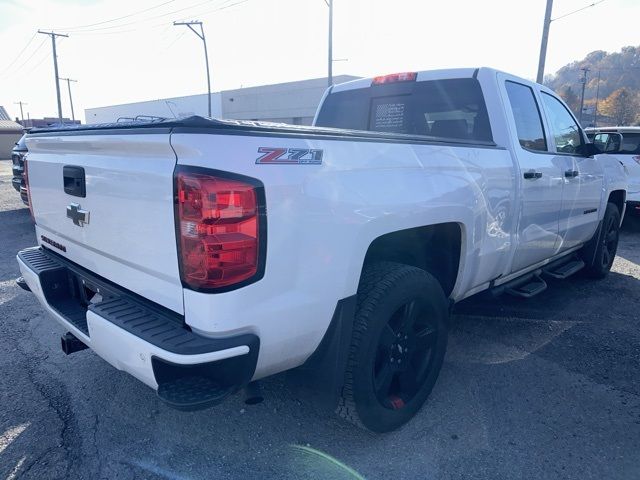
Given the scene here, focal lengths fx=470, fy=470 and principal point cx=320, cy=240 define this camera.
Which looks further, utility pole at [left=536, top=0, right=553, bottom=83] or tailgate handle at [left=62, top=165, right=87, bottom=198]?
utility pole at [left=536, top=0, right=553, bottom=83]

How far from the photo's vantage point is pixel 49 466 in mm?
2338

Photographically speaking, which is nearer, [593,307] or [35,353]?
[35,353]

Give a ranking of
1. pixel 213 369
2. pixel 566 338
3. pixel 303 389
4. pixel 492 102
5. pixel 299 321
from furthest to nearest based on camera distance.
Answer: pixel 566 338 < pixel 492 102 < pixel 303 389 < pixel 299 321 < pixel 213 369

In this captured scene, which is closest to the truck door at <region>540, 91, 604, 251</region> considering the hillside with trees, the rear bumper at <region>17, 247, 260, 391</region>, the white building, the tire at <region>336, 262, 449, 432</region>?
the tire at <region>336, 262, 449, 432</region>

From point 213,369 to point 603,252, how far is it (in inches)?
209

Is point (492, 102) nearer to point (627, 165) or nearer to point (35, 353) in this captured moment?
point (35, 353)

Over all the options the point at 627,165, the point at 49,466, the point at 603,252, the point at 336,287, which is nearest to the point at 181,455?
the point at 49,466

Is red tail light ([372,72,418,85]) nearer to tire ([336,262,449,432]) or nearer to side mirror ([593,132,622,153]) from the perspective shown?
tire ([336,262,449,432])

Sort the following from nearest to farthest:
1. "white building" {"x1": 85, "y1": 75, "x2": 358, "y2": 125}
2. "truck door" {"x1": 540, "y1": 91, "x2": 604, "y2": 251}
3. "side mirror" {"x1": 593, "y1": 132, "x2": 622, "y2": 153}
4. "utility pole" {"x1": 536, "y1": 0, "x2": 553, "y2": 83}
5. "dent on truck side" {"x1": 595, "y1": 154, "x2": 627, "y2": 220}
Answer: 1. "truck door" {"x1": 540, "y1": 91, "x2": 604, "y2": 251}
2. "side mirror" {"x1": 593, "y1": 132, "x2": 622, "y2": 153}
3. "dent on truck side" {"x1": 595, "y1": 154, "x2": 627, "y2": 220}
4. "utility pole" {"x1": 536, "y1": 0, "x2": 553, "y2": 83}
5. "white building" {"x1": 85, "y1": 75, "x2": 358, "y2": 125}

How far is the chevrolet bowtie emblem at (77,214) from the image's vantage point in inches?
94.3

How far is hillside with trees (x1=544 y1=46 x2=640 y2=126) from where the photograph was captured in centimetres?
6569

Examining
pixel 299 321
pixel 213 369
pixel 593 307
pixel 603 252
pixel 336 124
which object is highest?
pixel 336 124

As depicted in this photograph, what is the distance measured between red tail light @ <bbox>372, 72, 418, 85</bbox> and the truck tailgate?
260cm

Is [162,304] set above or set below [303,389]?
above
